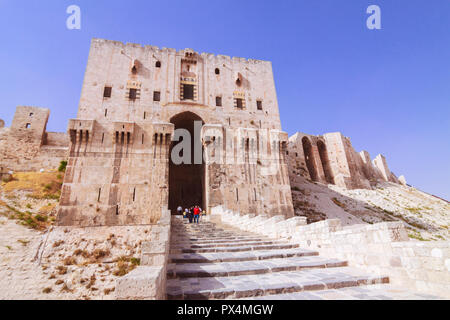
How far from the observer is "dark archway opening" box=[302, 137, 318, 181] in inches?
1175

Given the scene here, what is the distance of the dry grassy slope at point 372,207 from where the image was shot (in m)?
19.4

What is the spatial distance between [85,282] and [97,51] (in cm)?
1806

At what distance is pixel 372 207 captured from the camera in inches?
907

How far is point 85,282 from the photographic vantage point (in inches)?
455

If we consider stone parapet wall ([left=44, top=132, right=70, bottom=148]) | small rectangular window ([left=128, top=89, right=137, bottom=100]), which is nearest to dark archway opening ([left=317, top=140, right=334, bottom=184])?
small rectangular window ([left=128, top=89, right=137, bottom=100])

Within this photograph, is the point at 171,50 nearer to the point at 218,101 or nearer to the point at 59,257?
the point at 218,101

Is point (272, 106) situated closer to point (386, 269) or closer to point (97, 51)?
point (97, 51)

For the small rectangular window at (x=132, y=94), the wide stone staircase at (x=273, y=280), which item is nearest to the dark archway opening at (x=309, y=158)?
the small rectangular window at (x=132, y=94)

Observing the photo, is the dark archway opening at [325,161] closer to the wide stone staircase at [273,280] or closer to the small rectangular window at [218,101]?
the small rectangular window at [218,101]

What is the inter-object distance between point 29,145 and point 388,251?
30.0 metres

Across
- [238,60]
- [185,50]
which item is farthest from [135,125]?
[238,60]

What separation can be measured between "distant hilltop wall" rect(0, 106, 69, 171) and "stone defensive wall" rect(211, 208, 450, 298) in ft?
84.6

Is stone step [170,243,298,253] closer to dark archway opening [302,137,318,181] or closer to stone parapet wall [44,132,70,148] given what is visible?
dark archway opening [302,137,318,181]

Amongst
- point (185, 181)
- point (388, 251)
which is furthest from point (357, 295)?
point (185, 181)
